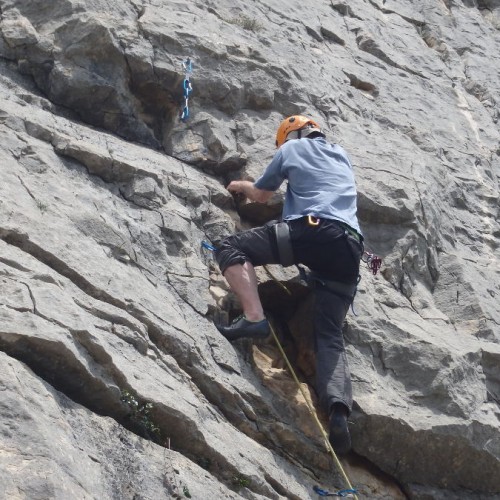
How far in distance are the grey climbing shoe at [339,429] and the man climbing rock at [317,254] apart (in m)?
0.04

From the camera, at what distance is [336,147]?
8578mm

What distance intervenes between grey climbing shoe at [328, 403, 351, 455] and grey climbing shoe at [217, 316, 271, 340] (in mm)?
808

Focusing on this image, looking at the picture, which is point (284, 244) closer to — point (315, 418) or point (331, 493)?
point (315, 418)

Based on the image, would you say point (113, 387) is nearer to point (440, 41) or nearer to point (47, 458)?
point (47, 458)

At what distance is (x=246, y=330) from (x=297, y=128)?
7.27 ft

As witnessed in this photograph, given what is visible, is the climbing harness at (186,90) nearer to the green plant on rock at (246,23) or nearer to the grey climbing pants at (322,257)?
the green plant on rock at (246,23)

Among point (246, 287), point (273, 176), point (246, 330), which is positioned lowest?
point (246, 330)

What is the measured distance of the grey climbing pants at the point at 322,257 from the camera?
7.72m

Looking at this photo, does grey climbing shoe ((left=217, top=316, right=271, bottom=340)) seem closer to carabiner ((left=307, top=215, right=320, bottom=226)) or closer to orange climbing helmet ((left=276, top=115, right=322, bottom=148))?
carabiner ((left=307, top=215, right=320, bottom=226))

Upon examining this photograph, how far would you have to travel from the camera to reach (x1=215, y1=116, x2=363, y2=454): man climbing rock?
7590 millimetres

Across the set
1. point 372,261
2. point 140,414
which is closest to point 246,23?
point 372,261

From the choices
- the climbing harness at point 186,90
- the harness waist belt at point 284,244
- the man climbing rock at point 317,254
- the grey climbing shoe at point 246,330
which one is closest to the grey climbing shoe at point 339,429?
the man climbing rock at point 317,254

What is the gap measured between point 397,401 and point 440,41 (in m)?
7.94

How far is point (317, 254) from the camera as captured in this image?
7828 millimetres
